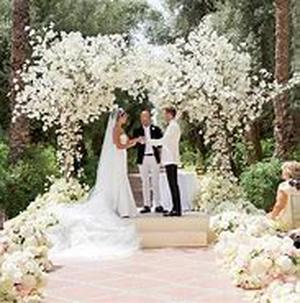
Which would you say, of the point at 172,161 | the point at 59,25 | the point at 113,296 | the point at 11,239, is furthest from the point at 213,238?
the point at 59,25

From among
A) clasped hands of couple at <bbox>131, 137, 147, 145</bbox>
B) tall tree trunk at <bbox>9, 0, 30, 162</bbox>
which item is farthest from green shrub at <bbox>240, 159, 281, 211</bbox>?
tall tree trunk at <bbox>9, 0, 30, 162</bbox>

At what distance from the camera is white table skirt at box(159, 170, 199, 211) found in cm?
1269

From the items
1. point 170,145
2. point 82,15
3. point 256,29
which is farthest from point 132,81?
point 82,15

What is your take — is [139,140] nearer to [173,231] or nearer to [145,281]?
[173,231]

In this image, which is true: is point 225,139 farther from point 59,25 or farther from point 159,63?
point 59,25

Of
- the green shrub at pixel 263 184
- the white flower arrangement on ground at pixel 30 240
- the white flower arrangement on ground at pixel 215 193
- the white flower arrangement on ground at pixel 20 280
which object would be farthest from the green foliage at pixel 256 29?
the white flower arrangement on ground at pixel 20 280

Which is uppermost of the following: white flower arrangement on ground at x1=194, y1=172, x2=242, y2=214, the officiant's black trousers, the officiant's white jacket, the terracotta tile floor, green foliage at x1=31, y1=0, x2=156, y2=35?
green foliage at x1=31, y1=0, x2=156, y2=35

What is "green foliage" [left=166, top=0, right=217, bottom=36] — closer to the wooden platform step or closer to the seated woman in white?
the wooden platform step

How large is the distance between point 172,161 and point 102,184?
124 cm

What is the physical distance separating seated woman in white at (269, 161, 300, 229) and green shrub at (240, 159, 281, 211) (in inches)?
156

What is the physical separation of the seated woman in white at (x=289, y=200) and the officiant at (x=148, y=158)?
8.42ft

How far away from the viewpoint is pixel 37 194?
14578 millimetres

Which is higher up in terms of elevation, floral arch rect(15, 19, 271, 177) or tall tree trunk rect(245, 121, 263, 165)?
floral arch rect(15, 19, 271, 177)

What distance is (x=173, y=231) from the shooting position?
11383 mm
